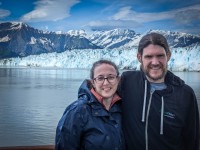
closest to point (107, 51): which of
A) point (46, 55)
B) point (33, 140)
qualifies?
point (46, 55)

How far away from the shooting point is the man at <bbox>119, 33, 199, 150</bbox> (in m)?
1.06

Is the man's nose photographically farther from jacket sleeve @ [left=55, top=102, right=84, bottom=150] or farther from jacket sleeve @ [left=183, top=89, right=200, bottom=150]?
jacket sleeve @ [left=55, top=102, right=84, bottom=150]

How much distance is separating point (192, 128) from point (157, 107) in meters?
0.16

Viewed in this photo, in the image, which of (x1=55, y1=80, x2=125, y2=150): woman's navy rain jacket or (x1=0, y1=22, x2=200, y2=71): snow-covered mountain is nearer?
(x1=55, y1=80, x2=125, y2=150): woman's navy rain jacket

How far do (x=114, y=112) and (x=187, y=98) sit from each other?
27 centimetres

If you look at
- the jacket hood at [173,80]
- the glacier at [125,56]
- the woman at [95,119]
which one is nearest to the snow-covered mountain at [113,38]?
the glacier at [125,56]

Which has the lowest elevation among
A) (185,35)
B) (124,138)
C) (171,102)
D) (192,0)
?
(124,138)

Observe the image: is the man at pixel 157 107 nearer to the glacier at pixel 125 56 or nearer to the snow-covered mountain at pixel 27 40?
the snow-covered mountain at pixel 27 40

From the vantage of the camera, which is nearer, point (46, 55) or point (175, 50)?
point (46, 55)

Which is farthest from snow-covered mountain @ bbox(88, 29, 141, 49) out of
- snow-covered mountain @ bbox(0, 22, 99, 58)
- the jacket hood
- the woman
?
the woman

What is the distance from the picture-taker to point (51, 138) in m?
6.09

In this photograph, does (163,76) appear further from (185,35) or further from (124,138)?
(185,35)

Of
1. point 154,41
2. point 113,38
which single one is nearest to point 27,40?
point 113,38

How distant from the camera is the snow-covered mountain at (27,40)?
18484 millimetres
